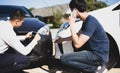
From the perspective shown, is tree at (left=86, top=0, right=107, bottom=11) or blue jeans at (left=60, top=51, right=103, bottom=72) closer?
blue jeans at (left=60, top=51, right=103, bottom=72)

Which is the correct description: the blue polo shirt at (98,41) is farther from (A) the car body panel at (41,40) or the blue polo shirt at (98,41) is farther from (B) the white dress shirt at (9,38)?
(A) the car body panel at (41,40)

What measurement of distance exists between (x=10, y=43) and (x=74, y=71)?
2.20 metres

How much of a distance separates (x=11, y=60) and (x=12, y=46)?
395 mm

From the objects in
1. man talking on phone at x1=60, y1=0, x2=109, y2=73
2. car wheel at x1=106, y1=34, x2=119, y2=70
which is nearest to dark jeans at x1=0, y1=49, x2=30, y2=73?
man talking on phone at x1=60, y1=0, x2=109, y2=73

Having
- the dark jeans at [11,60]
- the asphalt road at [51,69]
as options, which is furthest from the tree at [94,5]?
the dark jeans at [11,60]

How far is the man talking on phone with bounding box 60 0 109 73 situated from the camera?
4.54 metres

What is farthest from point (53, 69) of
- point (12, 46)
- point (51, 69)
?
point (12, 46)

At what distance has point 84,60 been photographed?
4871mm

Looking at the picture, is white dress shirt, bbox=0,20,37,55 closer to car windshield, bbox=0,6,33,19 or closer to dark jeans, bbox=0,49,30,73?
dark jeans, bbox=0,49,30,73

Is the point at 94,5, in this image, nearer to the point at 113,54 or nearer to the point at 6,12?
the point at 6,12

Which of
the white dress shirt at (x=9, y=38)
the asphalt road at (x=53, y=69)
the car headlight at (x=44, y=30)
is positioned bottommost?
the asphalt road at (x=53, y=69)

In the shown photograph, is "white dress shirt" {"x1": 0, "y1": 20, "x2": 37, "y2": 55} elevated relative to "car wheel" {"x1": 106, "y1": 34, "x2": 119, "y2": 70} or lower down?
elevated

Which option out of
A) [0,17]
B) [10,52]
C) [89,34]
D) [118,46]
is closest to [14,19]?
[10,52]

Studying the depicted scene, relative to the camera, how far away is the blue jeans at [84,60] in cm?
483
